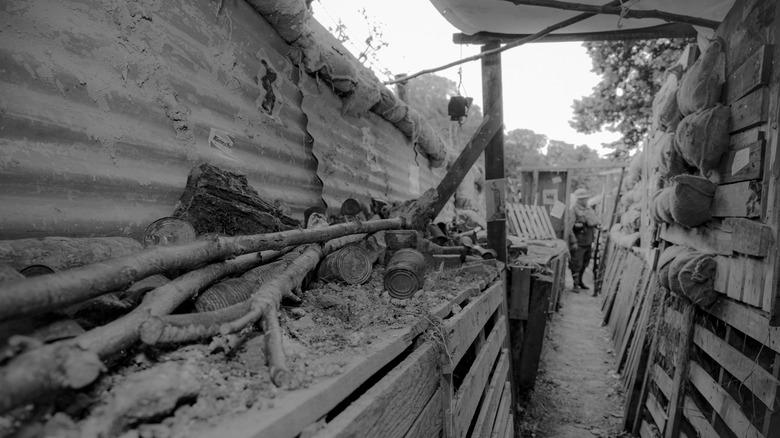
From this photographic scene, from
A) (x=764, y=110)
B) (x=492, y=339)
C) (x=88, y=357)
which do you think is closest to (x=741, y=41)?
(x=764, y=110)

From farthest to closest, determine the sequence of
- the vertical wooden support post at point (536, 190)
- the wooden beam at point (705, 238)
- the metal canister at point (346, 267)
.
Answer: the vertical wooden support post at point (536, 190)
the wooden beam at point (705, 238)
the metal canister at point (346, 267)

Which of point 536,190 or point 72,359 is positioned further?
point 536,190

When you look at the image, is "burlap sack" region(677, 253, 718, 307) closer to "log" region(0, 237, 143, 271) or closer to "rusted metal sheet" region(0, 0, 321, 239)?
"rusted metal sheet" region(0, 0, 321, 239)

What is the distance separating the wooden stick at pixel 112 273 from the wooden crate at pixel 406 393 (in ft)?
1.56

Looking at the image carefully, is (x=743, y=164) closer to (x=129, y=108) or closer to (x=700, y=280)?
(x=700, y=280)

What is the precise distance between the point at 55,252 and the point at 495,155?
391 centimetres

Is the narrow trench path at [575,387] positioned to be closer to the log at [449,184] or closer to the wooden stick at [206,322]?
the log at [449,184]

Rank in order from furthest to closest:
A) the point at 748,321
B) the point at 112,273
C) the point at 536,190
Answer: the point at 536,190 < the point at 748,321 < the point at 112,273

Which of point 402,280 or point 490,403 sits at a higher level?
point 402,280

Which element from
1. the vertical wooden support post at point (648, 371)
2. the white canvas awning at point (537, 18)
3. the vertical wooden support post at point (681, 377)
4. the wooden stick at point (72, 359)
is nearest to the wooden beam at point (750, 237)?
the vertical wooden support post at point (681, 377)

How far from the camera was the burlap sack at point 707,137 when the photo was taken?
2895mm

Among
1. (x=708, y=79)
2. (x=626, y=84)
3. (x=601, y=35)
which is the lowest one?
(x=708, y=79)

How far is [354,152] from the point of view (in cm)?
423

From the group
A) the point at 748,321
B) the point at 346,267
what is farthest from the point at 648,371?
the point at 346,267
